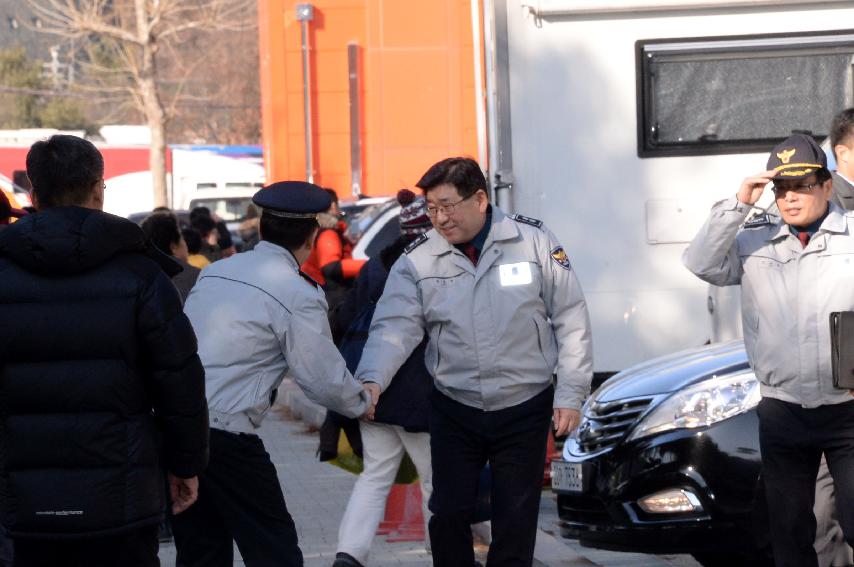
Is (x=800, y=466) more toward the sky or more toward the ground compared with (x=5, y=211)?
more toward the ground

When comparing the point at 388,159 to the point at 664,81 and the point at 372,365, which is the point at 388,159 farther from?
the point at 372,365

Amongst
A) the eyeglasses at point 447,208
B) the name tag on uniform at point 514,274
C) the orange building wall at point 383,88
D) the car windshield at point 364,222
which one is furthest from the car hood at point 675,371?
the orange building wall at point 383,88

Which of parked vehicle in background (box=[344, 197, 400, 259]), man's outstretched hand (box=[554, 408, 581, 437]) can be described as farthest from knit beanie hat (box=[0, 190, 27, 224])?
parked vehicle in background (box=[344, 197, 400, 259])

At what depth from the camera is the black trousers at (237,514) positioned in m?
5.21

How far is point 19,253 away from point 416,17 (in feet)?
64.3

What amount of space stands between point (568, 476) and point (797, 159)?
2.07m

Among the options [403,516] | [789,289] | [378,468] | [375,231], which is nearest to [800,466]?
[789,289]

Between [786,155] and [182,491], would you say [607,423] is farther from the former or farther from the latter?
[182,491]

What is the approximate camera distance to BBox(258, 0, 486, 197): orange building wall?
23.1m

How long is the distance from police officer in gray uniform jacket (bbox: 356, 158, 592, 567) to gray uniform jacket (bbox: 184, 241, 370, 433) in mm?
501

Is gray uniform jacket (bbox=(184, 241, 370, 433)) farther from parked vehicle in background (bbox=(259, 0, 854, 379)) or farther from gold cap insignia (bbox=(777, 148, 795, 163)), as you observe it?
parked vehicle in background (bbox=(259, 0, 854, 379))

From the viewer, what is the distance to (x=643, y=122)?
9602mm

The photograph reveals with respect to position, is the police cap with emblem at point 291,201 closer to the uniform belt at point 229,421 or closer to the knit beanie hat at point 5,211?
the uniform belt at point 229,421

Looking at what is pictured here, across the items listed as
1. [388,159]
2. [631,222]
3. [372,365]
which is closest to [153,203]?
[388,159]
